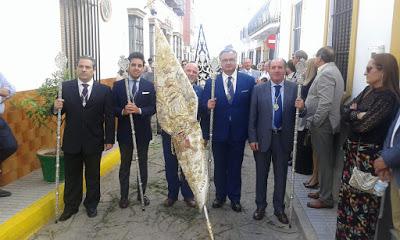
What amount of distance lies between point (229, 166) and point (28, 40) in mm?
3540

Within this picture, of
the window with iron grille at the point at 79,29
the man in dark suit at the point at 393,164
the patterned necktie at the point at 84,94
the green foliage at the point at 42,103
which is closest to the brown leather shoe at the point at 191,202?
the patterned necktie at the point at 84,94

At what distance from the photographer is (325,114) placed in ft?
15.6

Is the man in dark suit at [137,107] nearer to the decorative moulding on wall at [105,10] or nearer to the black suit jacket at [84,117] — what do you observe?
the black suit jacket at [84,117]

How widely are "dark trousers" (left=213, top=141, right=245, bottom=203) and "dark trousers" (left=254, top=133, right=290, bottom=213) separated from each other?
0.29 meters

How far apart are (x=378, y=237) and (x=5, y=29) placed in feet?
16.5

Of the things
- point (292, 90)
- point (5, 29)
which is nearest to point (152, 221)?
point (292, 90)

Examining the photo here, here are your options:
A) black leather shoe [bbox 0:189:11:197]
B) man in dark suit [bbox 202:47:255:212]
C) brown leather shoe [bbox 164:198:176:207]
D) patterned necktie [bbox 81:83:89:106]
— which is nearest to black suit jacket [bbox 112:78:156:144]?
patterned necktie [bbox 81:83:89:106]

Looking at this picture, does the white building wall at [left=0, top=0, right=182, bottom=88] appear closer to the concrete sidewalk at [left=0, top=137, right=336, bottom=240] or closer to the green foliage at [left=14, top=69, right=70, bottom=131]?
the green foliage at [left=14, top=69, right=70, bottom=131]

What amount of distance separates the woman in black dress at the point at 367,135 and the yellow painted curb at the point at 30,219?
10.3ft

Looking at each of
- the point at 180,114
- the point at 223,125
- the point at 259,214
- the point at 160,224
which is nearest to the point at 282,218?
the point at 259,214

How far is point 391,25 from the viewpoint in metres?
4.19

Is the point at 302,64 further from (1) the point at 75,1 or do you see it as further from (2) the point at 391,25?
(1) the point at 75,1

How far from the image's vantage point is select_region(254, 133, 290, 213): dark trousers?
4559 mm

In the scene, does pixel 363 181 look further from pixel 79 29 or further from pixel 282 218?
pixel 79 29
